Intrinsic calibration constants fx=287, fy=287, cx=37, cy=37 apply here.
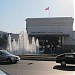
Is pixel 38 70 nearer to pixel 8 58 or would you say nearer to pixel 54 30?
pixel 8 58

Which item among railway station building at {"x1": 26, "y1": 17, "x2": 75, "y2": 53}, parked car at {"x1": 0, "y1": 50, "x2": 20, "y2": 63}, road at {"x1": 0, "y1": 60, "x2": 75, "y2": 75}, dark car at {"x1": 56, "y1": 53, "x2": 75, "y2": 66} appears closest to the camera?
road at {"x1": 0, "y1": 60, "x2": 75, "y2": 75}

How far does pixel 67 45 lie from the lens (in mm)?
112312

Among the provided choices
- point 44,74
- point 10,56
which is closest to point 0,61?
point 10,56

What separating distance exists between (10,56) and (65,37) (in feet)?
277

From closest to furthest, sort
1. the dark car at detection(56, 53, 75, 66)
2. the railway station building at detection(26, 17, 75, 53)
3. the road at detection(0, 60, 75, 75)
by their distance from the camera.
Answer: the road at detection(0, 60, 75, 75) < the dark car at detection(56, 53, 75, 66) < the railway station building at detection(26, 17, 75, 53)

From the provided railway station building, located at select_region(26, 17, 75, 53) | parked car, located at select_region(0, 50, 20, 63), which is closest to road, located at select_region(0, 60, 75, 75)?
parked car, located at select_region(0, 50, 20, 63)

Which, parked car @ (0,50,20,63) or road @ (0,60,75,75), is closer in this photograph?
road @ (0,60,75,75)

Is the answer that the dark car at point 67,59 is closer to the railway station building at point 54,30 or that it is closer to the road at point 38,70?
the road at point 38,70

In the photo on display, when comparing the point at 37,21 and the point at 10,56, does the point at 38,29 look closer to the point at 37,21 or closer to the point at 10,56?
the point at 37,21

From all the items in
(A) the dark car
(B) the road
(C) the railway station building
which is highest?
(C) the railway station building

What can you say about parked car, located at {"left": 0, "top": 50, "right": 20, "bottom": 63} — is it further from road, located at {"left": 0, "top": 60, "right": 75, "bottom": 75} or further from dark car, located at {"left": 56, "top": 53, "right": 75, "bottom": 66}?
dark car, located at {"left": 56, "top": 53, "right": 75, "bottom": 66}

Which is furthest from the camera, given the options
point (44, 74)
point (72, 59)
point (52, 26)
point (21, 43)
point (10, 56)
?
point (52, 26)

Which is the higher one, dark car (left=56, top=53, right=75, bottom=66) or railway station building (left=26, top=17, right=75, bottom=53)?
railway station building (left=26, top=17, right=75, bottom=53)

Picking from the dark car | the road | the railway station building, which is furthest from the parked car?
the railway station building
